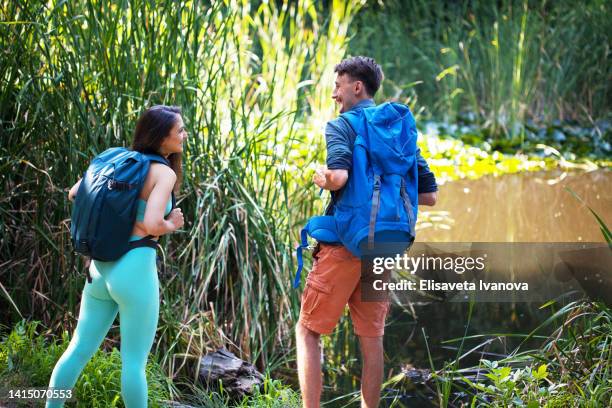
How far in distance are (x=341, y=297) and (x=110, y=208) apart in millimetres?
938

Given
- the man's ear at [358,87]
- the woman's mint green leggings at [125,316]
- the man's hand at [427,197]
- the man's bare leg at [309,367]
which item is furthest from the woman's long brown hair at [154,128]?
the man's hand at [427,197]

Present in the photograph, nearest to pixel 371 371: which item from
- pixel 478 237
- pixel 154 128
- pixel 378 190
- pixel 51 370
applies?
pixel 378 190

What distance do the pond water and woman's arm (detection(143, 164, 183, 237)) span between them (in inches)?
48.8

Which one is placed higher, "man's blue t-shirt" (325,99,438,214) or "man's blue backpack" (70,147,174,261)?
"man's blue t-shirt" (325,99,438,214)

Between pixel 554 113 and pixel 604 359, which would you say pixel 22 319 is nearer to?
pixel 604 359

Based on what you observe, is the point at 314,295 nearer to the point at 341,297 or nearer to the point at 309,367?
the point at 341,297

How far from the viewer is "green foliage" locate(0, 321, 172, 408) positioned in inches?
153

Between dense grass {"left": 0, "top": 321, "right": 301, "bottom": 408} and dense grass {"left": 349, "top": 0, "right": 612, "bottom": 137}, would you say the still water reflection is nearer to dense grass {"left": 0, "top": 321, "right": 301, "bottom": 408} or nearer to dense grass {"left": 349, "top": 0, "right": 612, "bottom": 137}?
dense grass {"left": 349, "top": 0, "right": 612, "bottom": 137}

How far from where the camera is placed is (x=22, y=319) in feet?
14.3

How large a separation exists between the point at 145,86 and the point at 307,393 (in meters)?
1.83

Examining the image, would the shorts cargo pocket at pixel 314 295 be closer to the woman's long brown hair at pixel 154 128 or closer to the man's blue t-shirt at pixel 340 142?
the man's blue t-shirt at pixel 340 142

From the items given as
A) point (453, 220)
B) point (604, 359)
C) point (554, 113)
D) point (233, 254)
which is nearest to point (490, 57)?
point (554, 113)

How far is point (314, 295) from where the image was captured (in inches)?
142

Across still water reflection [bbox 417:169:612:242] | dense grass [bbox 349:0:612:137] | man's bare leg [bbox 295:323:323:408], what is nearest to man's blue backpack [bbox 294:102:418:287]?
man's bare leg [bbox 295:323:323:408]
